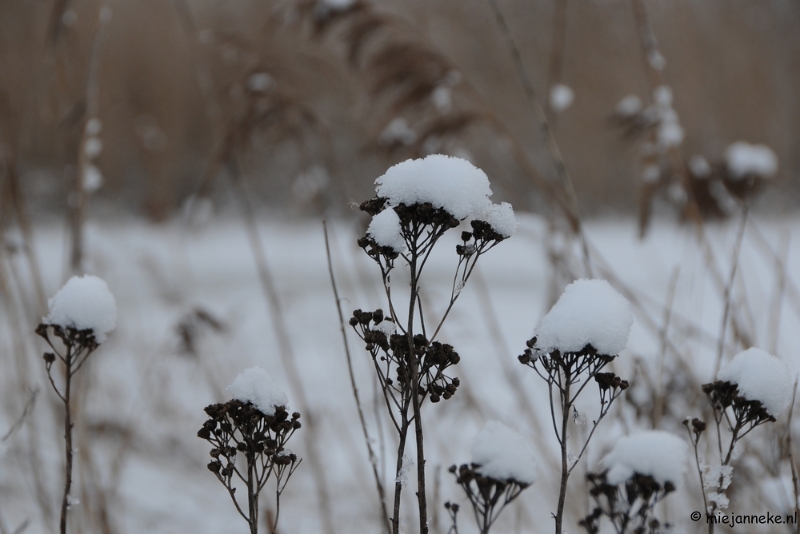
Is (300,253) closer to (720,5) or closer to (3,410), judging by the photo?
(3,410)

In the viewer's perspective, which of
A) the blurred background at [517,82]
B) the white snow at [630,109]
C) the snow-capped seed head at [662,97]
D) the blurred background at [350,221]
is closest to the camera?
the blurred background at [350,221]

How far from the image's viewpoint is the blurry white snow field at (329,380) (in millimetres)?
1654

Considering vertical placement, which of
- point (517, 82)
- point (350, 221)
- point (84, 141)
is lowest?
point (84, 141)

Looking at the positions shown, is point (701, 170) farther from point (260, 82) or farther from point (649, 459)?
point (649, 459)

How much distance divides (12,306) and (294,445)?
7.77 feet

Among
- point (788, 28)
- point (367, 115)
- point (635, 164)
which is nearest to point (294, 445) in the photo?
point (367, 115)

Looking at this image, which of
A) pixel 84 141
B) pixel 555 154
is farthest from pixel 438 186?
pixel 84 141

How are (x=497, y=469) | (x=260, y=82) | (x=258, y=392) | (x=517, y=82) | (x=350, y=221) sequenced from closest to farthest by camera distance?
(x=497, y=469)
(x=258, y=392)
(x=260, y=82)
(x=350, y=221)
(x=517, y=82)

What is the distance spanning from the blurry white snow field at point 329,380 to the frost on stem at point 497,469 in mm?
93

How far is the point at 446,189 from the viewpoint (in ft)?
2.12

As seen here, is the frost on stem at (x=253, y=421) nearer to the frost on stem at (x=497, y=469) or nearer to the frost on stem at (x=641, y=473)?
the frost on stem at (x=497, y=469)

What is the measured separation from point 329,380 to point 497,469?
4.28 meters

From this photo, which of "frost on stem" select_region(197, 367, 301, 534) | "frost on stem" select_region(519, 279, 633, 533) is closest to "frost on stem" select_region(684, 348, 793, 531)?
"frost on stem" select_region(519, 279, 633, 533)

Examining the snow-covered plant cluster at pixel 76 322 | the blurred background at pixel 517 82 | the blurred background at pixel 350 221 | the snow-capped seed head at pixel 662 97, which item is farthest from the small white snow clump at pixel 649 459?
the blurred background at pixel 517 82
